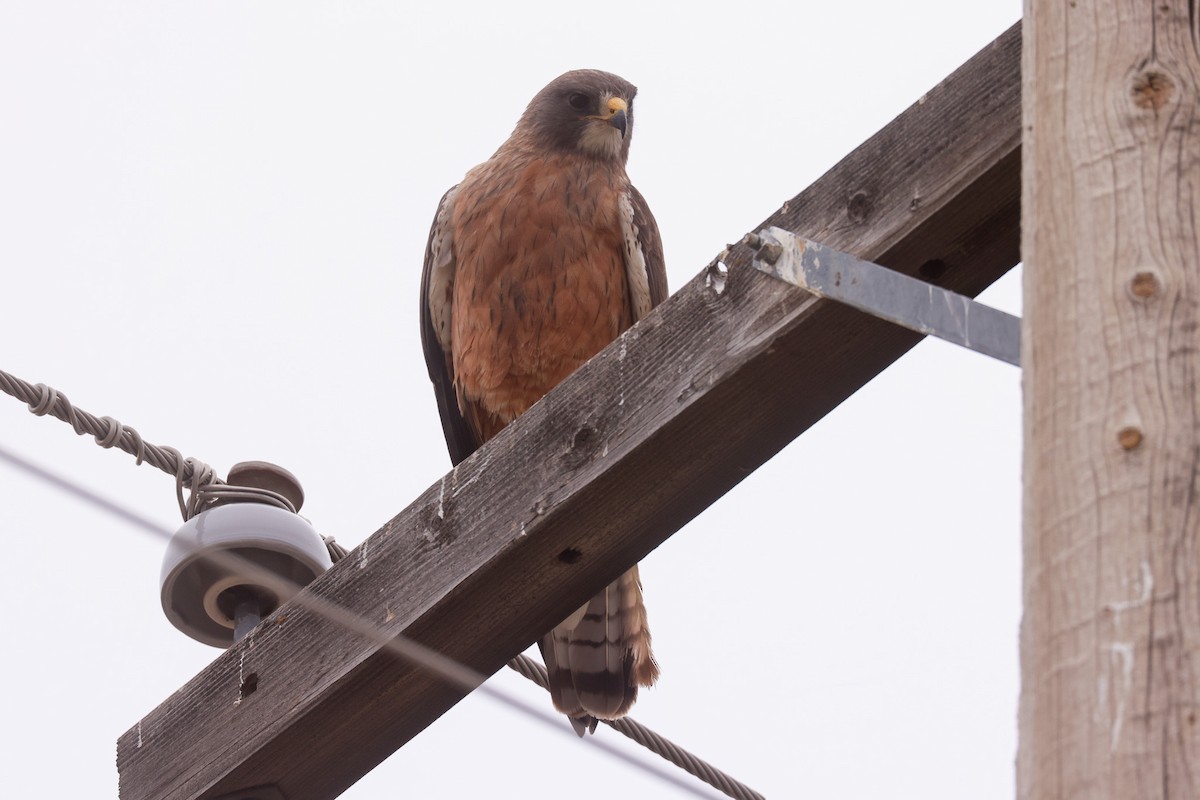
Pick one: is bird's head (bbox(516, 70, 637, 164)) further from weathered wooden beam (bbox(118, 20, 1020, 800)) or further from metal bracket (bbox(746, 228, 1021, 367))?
metal bracket (bbox(746, 228, 1021, 367))

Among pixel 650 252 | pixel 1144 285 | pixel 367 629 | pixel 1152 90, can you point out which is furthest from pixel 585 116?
pixel 1144 285

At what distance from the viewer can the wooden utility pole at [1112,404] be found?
1428 millimetres

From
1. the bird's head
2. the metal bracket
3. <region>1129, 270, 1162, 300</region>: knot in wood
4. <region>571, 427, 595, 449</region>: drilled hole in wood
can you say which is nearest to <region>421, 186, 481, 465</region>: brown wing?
the bird's head

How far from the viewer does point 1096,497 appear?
1.55m

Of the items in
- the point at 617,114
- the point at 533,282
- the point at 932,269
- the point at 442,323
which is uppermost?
the point at 617,114

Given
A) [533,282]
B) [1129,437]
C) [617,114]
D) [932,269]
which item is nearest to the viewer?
[1129,437]

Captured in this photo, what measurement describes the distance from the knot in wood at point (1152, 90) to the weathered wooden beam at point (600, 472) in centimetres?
62

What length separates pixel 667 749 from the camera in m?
3.92

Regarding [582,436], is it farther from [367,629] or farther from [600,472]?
[367,629]

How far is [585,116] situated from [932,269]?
3.57 m

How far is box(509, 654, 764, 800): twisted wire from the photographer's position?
3.91 m

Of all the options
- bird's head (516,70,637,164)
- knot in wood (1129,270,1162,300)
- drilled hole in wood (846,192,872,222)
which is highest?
bird's head (516,70,637,164)

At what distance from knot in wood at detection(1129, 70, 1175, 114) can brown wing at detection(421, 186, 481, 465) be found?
381 centimetres

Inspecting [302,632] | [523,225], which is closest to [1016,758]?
[302,632]
